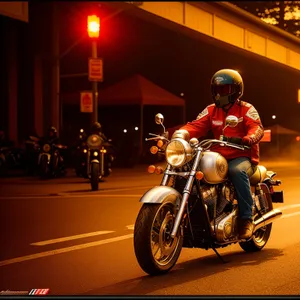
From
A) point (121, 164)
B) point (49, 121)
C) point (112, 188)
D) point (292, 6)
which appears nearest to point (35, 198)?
point (112, 188)

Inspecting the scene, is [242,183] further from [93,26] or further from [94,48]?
[94,48]

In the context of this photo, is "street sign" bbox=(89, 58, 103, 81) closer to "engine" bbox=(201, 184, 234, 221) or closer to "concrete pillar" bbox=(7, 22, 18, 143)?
"concrete pillar" bbox=(7, 22, 18, 143)

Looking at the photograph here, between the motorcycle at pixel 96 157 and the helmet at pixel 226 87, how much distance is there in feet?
27.2

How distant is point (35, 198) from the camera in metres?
14.0

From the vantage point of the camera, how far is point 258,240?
7.96 metres

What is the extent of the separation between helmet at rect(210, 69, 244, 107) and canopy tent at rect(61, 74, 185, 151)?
2114cm

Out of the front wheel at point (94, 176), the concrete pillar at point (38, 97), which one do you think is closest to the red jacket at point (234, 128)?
the front wheel at point (94, 176)

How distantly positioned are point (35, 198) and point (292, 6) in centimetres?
→ 3071

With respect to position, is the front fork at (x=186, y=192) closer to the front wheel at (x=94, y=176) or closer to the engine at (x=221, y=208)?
the engine at (x=221, y=208)

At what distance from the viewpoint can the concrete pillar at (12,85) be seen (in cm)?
2934

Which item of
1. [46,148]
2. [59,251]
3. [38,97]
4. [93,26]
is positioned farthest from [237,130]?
[38,97]

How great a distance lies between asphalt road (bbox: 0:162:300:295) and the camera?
6.10 metres

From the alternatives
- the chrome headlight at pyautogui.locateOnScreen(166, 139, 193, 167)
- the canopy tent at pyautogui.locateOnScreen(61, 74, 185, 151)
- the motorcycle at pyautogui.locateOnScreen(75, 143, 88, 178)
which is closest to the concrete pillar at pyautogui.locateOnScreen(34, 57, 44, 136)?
the canopy tent at pyautogui.locateOnScreen(61, 74, 185, 151)

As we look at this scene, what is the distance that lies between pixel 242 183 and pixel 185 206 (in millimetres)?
854
